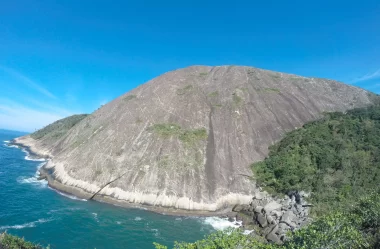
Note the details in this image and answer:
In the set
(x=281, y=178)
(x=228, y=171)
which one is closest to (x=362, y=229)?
(x=281, y=178)

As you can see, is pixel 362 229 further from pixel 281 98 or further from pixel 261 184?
pixel 281 98

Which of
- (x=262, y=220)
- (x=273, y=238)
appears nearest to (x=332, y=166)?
(x=262, y=220)

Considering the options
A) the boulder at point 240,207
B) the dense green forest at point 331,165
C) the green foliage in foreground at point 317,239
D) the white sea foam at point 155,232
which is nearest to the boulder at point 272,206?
the dense green forest at point 331,165

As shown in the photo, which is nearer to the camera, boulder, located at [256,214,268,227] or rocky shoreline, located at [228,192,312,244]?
rocky shoreline, located at [228,192,312,244]

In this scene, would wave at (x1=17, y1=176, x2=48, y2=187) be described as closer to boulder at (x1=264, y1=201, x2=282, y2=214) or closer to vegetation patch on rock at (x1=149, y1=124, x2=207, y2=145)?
vegetation patch on rock at (x1=149, y1=124, x2=207, y2=145)

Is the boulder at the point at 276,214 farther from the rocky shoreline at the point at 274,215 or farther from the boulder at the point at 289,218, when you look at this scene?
the boulder at the point at 289,218

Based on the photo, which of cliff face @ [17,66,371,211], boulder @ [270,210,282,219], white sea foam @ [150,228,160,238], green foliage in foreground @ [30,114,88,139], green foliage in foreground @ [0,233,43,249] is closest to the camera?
green foliage in foreground @ [0,233,43,249]

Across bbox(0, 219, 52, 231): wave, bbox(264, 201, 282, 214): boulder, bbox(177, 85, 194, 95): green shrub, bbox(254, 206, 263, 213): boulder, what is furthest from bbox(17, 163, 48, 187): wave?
bbox(264, 201, 282, 214): boulder
